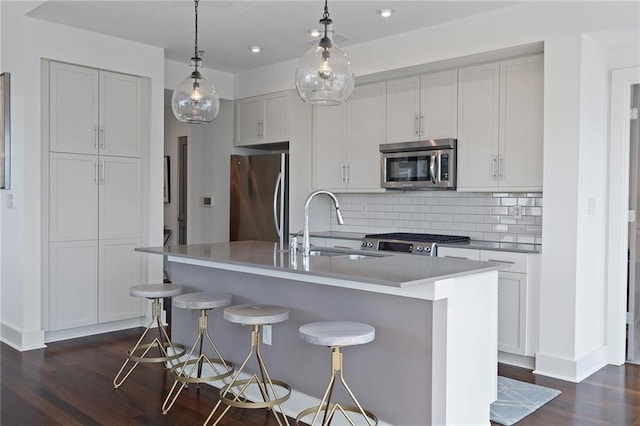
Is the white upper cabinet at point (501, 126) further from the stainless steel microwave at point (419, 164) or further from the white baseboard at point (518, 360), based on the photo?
the white baseboard at point (518, 360)

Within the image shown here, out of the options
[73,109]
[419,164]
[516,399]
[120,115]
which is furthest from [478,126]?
[73,109]

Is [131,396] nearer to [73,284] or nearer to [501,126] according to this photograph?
[73,284]

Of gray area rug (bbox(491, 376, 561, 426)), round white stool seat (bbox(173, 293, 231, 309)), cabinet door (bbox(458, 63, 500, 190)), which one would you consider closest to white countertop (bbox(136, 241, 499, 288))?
round white stool seat (bbox(173, 293, 231, 309))

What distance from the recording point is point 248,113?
6.11 m

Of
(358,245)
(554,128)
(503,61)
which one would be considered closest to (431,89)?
(503,61)

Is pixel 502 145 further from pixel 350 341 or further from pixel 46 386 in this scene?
pixel 46 386

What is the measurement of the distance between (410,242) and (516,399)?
61.6 inches

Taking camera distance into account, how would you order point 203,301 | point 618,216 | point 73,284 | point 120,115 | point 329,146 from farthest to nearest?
point 329,146
point 120,115
point 73,284
point 618,216
point 203,301

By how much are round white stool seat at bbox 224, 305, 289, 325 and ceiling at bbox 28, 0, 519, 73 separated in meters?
2.25

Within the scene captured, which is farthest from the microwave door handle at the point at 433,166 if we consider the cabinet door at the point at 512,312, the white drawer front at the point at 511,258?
the cabinet door at the point at 512,312

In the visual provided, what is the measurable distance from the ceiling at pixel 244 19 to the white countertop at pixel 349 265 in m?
1.81

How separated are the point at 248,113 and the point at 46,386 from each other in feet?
11.6

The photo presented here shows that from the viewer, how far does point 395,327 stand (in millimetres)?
2639

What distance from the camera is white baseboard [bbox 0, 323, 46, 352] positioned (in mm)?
4367
